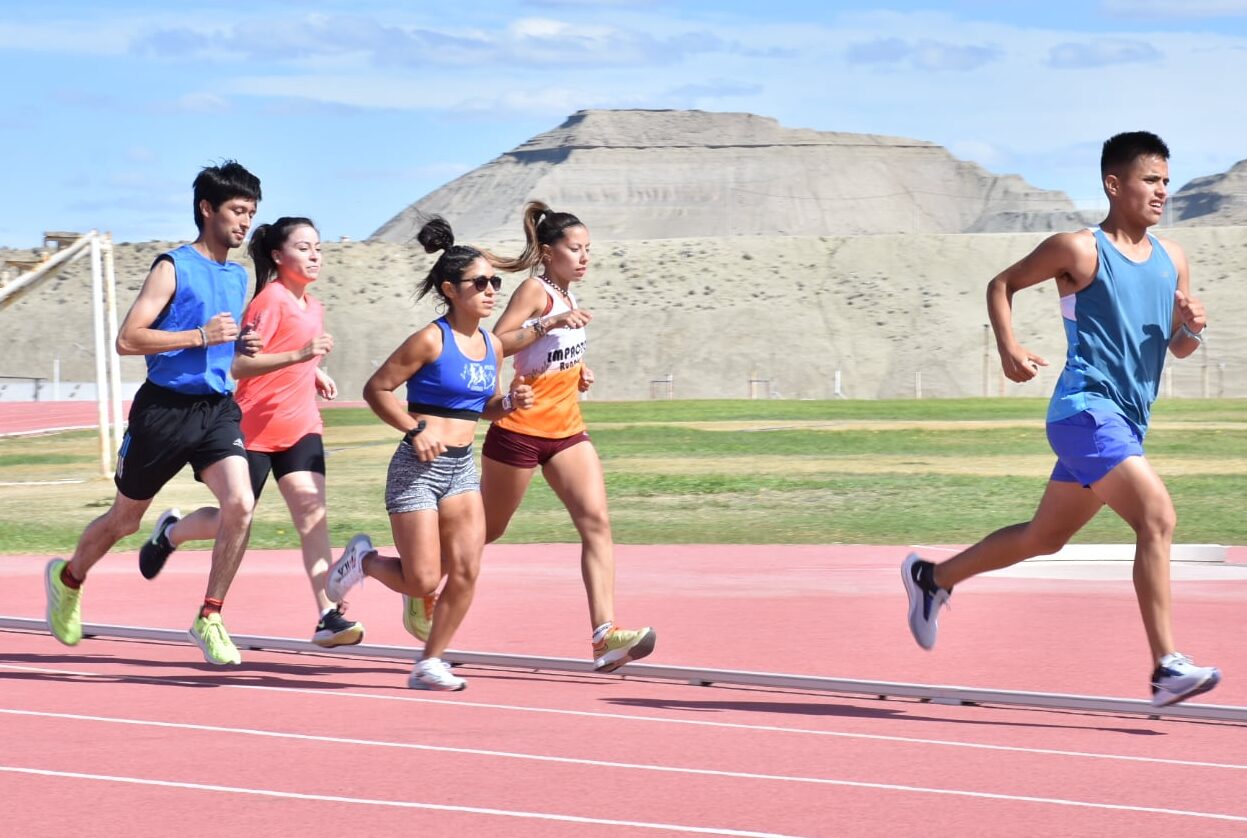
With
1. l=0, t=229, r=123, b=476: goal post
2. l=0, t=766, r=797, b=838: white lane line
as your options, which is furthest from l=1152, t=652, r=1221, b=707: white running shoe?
l=0, t=229, r=123, b=476: goal post

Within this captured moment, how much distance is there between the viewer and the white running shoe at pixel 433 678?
8.23 meters

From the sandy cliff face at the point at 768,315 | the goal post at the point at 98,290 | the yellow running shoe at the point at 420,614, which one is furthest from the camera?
the sandy cliff face at the point at 768,315

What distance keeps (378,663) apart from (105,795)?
3.17m

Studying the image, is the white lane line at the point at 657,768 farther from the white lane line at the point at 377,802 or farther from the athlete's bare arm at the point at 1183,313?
the athlete's bare arm at the point at 1183,313

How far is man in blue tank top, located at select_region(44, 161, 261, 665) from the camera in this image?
28.2 feet

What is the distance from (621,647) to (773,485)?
612 inches

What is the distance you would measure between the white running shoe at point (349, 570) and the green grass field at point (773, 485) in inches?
307

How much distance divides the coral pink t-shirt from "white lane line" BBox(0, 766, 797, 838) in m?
2.77

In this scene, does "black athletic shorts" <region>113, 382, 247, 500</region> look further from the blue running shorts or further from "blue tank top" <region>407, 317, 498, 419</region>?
the blue running shorts

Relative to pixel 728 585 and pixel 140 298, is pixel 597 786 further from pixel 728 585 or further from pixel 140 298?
pixel 728 585

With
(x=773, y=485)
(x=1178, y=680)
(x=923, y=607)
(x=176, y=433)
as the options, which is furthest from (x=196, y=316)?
(x=773, y=485)

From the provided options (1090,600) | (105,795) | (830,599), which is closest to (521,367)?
(105,795)

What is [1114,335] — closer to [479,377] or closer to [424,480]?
[479,377]

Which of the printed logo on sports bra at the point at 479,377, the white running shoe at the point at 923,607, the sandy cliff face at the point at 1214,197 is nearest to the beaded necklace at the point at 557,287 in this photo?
the printed logo on sports bra at the point at 479,377
